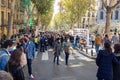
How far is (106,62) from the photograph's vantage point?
9.11 m

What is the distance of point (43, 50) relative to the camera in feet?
109

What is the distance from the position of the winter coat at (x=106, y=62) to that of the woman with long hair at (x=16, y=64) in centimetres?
205

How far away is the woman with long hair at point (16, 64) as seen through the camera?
7.64 metres

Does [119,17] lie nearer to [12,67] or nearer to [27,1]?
[27,1]

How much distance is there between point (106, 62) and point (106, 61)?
24 millimetres

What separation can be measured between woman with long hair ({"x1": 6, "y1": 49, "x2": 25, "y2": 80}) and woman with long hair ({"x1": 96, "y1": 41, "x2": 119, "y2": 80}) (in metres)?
2.05

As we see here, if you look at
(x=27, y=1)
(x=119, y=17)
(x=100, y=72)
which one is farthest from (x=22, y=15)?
(x=100, y=72)

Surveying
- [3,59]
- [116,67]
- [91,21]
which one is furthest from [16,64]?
[91,21]

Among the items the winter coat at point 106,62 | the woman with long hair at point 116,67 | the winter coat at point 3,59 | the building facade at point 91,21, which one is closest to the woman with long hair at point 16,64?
the winter coat at point 3,59

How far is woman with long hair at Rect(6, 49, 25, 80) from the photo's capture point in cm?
764

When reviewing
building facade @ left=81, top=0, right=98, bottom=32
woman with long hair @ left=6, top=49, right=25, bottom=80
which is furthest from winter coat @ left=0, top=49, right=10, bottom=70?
building facade @ left=81, top=0, right=98, bottom=32

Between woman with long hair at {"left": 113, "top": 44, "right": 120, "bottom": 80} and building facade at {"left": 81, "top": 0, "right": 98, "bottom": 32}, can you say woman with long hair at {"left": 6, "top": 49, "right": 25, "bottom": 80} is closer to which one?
woman with long hair at {"left": 113, "top": 44, "right": 120, "bottom": 80}

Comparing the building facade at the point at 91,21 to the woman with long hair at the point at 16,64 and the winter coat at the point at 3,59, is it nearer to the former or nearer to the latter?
the woman with long hair at the point at 16,64

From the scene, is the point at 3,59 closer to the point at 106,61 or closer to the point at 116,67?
the point at 106,61
